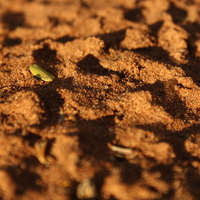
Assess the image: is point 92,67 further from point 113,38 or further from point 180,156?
point 180,156

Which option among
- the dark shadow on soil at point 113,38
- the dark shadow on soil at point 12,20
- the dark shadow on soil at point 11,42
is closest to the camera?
the dark shadow on soil at point 113,38

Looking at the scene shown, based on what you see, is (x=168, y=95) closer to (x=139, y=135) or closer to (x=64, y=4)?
(x=139, y=135)

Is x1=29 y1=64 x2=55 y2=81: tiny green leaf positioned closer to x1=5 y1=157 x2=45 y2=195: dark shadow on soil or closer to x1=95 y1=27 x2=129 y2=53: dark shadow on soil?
x1=95 y1=27 x2=129 y2=53: dark shadow on soil

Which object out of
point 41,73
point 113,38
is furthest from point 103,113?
point 113,38

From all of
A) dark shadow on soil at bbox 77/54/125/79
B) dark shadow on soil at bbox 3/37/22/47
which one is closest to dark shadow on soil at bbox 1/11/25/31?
dark shadow on soil at bbox 3/37/22/47

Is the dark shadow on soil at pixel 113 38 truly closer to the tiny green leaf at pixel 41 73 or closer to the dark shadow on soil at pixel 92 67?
the dark shadow on soil at pixel 92 67

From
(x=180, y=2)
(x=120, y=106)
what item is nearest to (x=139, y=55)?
(x=120, y=106)

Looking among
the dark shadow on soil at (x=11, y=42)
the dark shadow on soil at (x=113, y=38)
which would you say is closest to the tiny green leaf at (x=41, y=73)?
the dark shadow on soil at (x=113, y=38)
